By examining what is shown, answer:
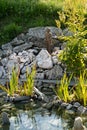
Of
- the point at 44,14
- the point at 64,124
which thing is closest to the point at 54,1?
the point at 44,14

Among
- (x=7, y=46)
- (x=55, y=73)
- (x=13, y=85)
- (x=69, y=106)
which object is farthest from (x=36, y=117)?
(x=7, y=46)

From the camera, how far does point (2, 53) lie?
15305mm

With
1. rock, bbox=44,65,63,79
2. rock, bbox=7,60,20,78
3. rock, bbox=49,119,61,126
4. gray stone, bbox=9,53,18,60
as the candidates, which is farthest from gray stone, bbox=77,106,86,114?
gray stone, bbox=9,53,18,60

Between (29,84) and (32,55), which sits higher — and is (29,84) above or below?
below

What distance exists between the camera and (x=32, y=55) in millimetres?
14531

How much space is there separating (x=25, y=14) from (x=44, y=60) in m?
4.11

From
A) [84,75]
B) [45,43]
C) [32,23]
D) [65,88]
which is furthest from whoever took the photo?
[32,23]

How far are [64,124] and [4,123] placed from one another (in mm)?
1413

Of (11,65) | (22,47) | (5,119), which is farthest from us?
(22,47)

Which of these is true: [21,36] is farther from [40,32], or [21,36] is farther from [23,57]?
[23,57]

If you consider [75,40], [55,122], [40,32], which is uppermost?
[75,40]

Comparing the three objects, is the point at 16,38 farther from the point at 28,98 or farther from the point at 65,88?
the point at 65,88

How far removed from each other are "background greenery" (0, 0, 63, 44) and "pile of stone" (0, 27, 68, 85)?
0.71 m

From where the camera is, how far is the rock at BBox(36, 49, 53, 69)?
13.8 metres
